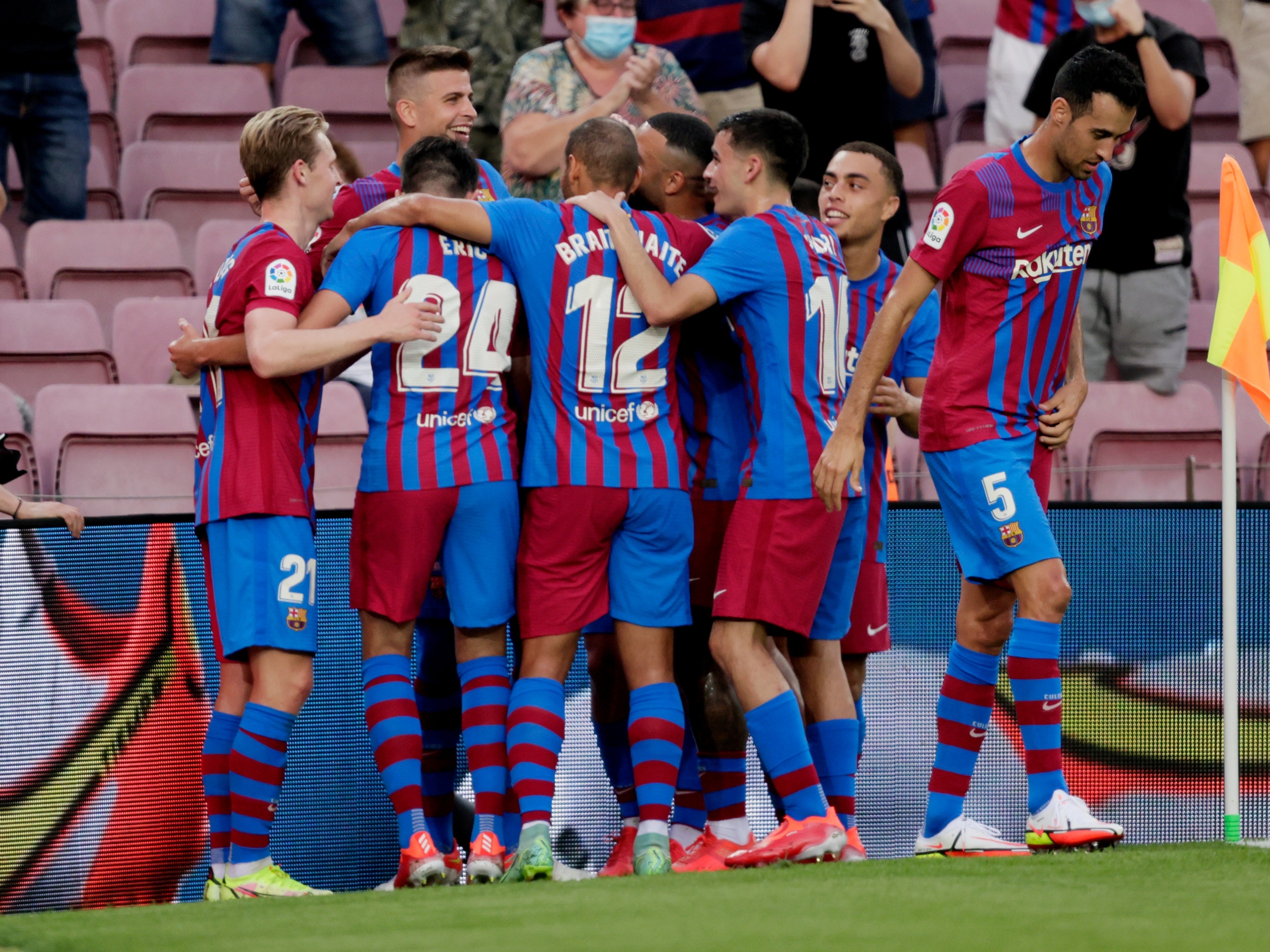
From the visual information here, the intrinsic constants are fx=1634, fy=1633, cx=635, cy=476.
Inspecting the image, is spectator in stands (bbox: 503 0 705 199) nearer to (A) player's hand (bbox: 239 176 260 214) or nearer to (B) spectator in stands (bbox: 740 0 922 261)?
(B) spectator in stands (bbox: 740 0 922 261)

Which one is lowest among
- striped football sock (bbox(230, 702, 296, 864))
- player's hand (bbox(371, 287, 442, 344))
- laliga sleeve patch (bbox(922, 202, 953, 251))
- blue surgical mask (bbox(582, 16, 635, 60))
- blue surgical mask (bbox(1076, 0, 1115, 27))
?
striped football sock (bbox(230, 702, 296, 864))

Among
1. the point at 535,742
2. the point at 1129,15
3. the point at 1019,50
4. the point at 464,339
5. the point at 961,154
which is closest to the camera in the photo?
the point at 535,742

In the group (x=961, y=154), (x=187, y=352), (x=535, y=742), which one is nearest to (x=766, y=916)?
(x=535, y=742)

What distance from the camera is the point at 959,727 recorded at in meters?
4.68

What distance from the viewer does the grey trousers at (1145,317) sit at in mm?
7418

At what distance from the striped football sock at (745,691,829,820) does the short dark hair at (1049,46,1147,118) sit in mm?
1796

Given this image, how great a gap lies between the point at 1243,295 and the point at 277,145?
2945 millimetres

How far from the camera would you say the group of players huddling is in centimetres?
433

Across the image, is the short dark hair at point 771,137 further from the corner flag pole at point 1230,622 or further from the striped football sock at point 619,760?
the striped football sock at point 619,760

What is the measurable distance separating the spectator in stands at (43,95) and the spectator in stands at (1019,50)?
4.54 meters

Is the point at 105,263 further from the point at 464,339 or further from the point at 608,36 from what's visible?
the point at 464,339

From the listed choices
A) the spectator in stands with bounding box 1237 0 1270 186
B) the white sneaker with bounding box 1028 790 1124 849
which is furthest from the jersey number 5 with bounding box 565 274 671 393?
the spectator in stands with bounding box 1237 0 1270 186

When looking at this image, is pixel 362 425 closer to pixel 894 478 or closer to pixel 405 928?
pixel 894 478

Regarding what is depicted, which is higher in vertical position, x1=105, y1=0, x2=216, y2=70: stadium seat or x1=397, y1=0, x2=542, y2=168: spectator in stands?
x1=105, y1=0, x2=216, y2=70: stadium seat
